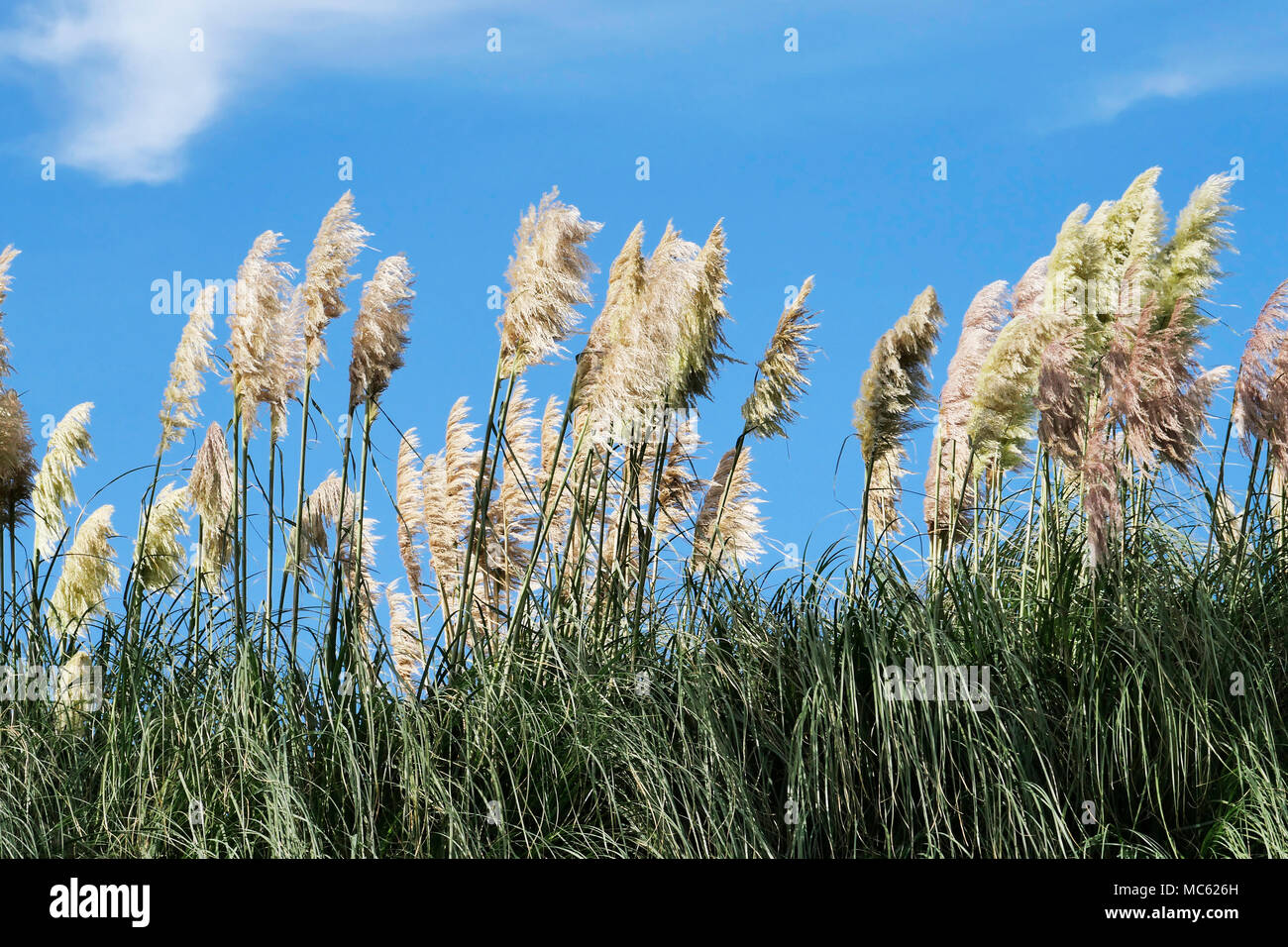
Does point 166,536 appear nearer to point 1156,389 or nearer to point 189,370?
point 189,370

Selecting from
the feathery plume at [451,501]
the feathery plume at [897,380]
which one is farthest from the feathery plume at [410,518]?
the feathery plume at [897,380]

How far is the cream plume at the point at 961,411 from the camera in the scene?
19.5 ft

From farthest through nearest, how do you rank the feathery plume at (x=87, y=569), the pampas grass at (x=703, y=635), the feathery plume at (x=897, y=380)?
1. the feathery plume at (x=87, y=569)
2. the feathery plume at (x=897, y=380)
3. the pampas grass at (x=703, y=635)

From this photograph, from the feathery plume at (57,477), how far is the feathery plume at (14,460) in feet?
1.57

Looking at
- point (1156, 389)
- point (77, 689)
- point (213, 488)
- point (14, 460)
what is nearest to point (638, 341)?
point (213, 488)

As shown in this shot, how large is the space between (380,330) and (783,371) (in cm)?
186

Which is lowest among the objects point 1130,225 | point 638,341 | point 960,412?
point 960,412

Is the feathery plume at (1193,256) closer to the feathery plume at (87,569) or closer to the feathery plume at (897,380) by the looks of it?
the feathery plume at (897,380)

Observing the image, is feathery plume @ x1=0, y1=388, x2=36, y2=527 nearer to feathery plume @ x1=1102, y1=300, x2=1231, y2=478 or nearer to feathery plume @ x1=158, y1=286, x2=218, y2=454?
feathery plume @ x1=158, y1=286, x2=218, y2=454

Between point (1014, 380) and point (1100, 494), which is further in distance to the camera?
point (1014, 380)

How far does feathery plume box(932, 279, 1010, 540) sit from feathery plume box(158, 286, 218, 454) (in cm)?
352

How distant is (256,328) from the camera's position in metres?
5.35

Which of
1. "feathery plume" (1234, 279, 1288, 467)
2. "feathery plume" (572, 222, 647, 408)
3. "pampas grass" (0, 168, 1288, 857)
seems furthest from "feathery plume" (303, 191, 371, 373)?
"feathery plume" (1234, 279, 1288, 467)
